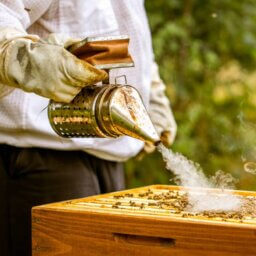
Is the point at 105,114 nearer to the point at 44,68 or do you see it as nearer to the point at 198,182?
the point at 44,68

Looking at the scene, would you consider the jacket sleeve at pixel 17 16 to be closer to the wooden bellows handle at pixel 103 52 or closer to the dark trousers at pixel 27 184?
the wooden bellows handle at pixel 103 52

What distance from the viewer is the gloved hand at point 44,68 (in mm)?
1860

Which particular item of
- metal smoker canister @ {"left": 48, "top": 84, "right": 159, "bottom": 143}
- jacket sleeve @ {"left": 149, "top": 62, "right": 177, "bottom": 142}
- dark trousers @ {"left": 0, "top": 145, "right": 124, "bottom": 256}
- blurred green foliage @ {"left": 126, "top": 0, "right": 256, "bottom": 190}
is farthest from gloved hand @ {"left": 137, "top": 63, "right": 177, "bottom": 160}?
blurred green foliage @ {"left": 126, "top": 0, "right": 256, "bottom": 190}

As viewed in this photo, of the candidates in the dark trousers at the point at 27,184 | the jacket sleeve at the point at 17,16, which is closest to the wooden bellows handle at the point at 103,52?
the jacket sleeve at the point at 17,16

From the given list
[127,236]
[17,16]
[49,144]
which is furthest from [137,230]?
[17,16]

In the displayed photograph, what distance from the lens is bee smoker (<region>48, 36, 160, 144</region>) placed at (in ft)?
6.09

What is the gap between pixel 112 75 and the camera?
8.67ft

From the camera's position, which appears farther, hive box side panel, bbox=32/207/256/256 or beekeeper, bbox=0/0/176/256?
beekeeper, bbox=0/0/176/256

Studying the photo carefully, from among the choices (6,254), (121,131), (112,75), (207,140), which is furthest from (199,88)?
(121,131)

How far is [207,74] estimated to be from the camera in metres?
4.82

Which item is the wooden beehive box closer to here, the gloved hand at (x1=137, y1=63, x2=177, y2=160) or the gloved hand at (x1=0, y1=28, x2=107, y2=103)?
the gloved hand at (x1=0, y1=28, x2=107, y2=103)

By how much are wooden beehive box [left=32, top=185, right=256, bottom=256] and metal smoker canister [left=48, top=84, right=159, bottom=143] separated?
0.69 feet

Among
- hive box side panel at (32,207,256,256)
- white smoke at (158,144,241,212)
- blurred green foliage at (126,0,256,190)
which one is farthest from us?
blurred green foliage at (126,0,256,190)

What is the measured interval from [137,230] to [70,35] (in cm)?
99
